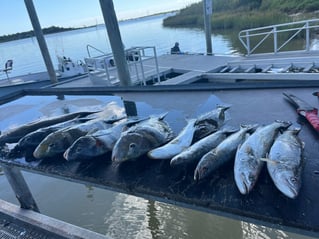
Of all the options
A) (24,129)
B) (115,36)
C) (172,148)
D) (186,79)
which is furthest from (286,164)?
(186,79)

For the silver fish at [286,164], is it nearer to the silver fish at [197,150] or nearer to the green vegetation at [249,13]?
the silver fish at [197,150]

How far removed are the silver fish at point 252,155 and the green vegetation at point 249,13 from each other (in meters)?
23.0

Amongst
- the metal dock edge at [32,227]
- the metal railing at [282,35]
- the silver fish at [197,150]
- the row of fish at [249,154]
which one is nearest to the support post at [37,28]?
the metal railing at [282,35]

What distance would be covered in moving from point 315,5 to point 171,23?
104 ft

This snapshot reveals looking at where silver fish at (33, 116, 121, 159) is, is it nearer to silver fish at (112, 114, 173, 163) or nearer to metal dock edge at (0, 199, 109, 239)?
silver fish at (112, 114, 173, 163)

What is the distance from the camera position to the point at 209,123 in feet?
9.11

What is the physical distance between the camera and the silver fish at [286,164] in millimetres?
1609

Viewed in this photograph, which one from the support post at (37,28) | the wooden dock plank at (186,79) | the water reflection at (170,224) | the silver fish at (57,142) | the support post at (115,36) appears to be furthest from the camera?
the support post at (37,28)

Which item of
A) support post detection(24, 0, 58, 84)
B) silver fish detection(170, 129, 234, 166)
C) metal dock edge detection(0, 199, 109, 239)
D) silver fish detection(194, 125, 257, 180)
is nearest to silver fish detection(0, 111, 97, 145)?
metal dock edge detection(0, 199, 109, 239)

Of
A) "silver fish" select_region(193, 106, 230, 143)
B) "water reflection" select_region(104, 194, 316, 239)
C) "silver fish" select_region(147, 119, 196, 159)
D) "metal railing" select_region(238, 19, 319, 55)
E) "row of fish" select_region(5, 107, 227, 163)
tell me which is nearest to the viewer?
"silver fish" select_region(147, 119, 196, 159)

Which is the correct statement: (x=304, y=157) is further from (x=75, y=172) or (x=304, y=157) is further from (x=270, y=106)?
(x=75, y=172)

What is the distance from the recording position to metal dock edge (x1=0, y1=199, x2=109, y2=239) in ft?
9.08

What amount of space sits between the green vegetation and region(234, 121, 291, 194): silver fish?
906 inches

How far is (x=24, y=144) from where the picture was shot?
292cm
